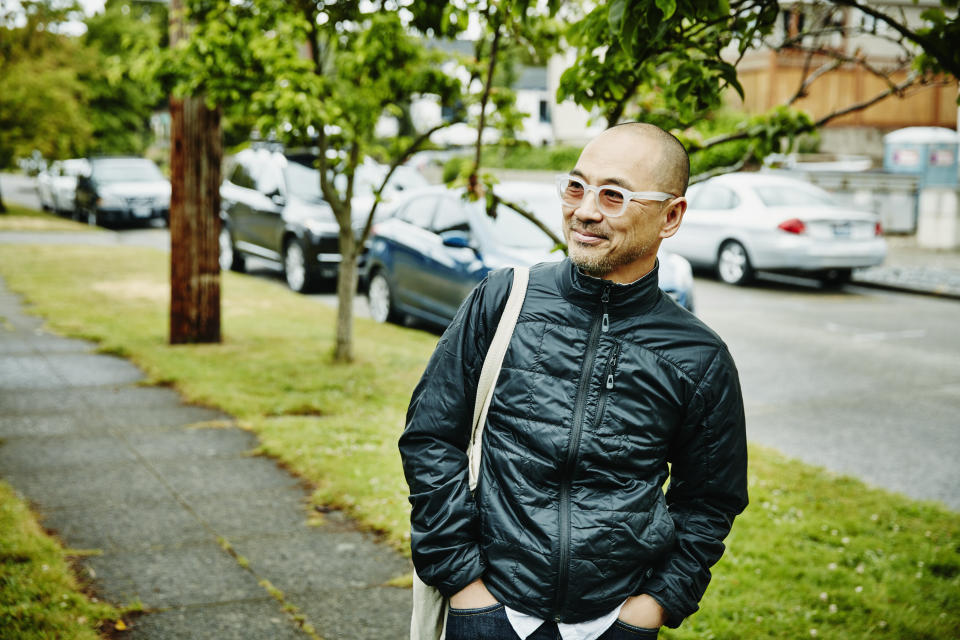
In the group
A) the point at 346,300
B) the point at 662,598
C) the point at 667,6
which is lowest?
the point at 346,300

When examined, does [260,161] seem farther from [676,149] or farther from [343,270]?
[676,149]

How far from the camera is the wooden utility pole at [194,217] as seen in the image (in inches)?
359

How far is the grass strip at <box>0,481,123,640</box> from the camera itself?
363cm

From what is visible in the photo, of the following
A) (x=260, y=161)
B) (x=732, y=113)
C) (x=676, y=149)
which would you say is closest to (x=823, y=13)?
(x=676, y=149)

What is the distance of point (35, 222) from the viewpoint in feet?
83.5

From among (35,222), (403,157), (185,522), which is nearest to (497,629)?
(185,522)

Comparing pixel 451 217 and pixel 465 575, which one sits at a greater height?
pixel 451 217

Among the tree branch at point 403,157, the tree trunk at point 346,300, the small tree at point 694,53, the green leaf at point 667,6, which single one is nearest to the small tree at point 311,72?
the tree branch at point 403,157

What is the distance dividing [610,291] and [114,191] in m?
24.4

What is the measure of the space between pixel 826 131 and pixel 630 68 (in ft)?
94.2

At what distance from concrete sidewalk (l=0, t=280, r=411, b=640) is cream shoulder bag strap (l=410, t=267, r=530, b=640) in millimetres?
1517

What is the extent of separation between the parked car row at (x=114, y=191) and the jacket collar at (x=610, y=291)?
75.5 ft

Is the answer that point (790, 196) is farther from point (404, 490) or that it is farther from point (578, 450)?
point (578, 450)

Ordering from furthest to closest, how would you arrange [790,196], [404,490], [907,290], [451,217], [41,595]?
[790,196]
[907,290]
[451,217]
[404,490]
[41,595]
